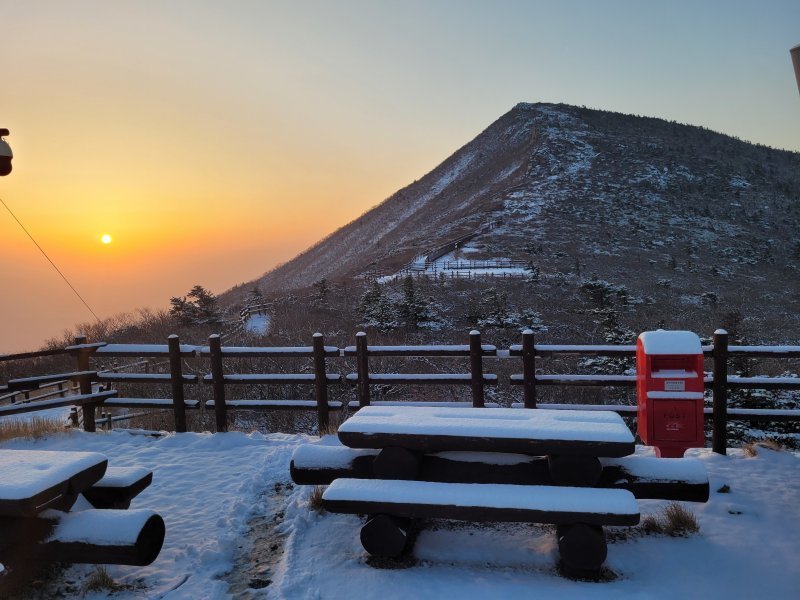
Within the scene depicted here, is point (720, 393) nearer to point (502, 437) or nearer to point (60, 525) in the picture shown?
point (502, 437)

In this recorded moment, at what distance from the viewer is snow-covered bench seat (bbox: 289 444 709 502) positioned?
3.96 m

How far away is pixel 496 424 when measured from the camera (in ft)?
13.2

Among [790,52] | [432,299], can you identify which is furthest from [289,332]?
[790,52]

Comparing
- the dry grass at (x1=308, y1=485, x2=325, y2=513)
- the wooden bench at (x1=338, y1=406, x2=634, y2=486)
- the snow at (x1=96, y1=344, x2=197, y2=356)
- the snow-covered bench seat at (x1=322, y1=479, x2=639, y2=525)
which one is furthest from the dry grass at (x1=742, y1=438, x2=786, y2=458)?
the snow at (x1=96, y1=344, x2=197, y2=356)

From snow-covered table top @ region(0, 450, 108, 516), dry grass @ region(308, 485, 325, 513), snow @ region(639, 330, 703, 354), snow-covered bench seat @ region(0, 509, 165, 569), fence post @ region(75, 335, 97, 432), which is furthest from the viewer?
fence post @ region(75, 335, 97, 432)

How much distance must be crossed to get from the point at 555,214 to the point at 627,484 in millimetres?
46608

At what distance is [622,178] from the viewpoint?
58.4m

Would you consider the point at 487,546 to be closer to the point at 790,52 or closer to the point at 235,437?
the point at 790,52

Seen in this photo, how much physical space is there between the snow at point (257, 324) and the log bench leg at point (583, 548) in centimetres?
2203

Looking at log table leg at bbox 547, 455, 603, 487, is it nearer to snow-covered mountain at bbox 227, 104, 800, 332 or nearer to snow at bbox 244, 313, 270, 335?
snow at bbox 244, 313, 270, 335

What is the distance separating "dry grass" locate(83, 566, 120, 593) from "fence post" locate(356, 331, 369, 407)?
418 cm

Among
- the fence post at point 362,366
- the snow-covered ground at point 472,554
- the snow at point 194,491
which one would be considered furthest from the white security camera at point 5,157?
the fence post at point 362,366

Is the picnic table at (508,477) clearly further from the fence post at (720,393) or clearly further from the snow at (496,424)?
the fence post at (720,393)

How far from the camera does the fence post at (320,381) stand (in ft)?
25.4
